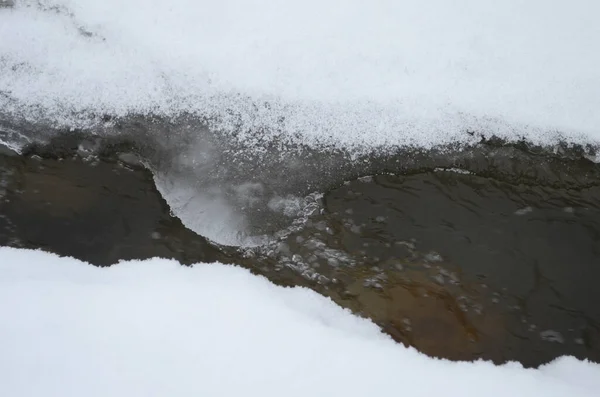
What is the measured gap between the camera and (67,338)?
2629 mm

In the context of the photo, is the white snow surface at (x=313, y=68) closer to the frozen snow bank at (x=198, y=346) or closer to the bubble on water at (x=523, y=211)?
the bubble on water at (x=523, y=211)

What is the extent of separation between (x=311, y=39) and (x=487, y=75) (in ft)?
4.72

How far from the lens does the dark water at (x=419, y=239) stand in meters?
3.13

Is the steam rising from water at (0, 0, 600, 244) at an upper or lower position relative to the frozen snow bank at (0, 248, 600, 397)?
upper

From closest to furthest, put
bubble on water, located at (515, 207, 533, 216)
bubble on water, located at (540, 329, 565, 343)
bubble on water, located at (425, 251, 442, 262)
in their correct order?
bubble on water, located at (540, 329, 565, 343), bubble on water, located at (425, 251, 442, 262), bubble on water, located at (515, 207, 533, 216)

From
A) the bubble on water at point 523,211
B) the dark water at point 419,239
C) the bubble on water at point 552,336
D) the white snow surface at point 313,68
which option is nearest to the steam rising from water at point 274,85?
the white snow surface at point 313,68

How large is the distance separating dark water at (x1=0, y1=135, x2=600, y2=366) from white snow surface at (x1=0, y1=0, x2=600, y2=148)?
0.34 metres

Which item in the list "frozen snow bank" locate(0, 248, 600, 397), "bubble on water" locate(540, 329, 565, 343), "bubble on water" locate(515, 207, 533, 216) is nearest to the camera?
"frozen snow bank" locate(0, 248, 600, 397)

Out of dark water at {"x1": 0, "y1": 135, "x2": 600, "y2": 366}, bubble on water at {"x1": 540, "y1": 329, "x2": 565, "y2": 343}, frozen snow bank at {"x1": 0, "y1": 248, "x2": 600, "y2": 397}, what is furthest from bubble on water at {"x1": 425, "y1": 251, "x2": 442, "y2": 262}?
bubble on water at {"x1": 540, "y1": 329, "x2": 565, "y2": 343}

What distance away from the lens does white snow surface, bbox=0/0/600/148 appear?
362cm

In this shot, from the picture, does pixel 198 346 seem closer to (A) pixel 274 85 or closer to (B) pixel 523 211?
(A) pixel 274 85

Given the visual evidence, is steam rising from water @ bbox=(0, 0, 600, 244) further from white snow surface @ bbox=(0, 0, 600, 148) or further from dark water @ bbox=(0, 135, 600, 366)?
dark water @ bbox=(0, 135, 600, 366)

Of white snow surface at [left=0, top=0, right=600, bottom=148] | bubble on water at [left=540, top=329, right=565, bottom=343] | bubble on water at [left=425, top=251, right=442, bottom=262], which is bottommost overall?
bubble on water at [left=540, top=329, right=565, bottom=343]

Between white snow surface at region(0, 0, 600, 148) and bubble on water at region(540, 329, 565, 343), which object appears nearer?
bubble on water at region(540, 329, 565, 343)
